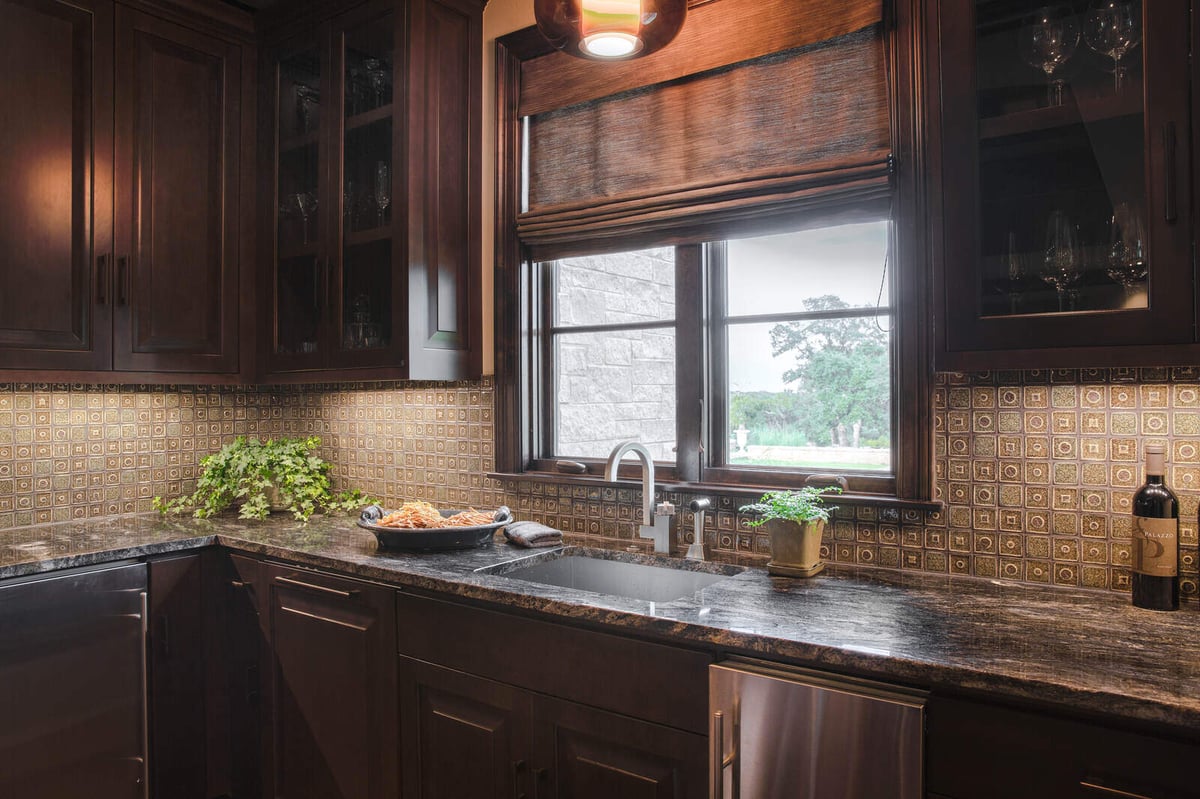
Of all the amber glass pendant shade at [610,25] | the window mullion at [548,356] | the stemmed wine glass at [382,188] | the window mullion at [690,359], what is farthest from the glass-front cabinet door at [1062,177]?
the stemmed wine glass at [382,188]

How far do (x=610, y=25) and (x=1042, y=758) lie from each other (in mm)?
1455

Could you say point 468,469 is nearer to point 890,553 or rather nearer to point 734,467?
point 734,467

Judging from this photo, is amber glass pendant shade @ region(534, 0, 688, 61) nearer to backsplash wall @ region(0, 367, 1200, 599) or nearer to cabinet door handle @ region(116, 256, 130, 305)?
backsplash wall @ region(0, 367, 1200, 599)

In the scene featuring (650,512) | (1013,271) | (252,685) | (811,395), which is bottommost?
(252,685)

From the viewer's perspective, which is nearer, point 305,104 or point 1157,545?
point 1157,545

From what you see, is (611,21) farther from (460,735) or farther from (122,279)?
(122,279)

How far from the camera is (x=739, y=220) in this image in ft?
6.79

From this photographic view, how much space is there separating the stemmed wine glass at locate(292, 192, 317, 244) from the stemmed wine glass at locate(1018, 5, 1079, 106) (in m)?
2.19

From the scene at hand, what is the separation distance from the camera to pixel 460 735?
6.00 feet

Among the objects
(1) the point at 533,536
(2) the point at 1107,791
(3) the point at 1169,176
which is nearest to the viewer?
(2) the point at 1107,791

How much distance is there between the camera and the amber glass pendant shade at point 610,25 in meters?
1.50

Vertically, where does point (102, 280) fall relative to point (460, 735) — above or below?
above

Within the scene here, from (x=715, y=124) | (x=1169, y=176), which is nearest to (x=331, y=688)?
(x=715, y=124)

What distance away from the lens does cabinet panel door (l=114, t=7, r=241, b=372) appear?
2557 millimetres
